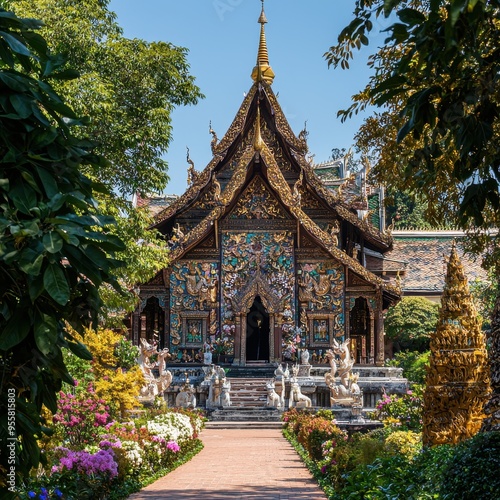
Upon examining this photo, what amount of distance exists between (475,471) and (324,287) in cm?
2185

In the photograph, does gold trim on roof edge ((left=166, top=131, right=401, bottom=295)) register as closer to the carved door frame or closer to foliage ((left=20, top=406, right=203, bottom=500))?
the carved door frame

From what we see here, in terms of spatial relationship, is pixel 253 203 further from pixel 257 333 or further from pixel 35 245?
pixel 35 245

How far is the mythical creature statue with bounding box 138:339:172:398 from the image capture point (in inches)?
862

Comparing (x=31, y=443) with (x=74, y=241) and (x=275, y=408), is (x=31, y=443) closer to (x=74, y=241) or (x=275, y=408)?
(x=74, y=241)

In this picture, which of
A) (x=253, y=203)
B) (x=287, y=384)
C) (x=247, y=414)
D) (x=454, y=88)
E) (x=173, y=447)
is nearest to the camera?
(x=454, y=88)

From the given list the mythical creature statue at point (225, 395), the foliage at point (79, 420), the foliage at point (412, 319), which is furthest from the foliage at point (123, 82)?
the foliage at point (412, 319)

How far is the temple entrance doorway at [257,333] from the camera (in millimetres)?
30734

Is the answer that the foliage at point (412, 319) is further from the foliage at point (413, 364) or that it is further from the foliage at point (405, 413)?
the foliage at point (405, 413)

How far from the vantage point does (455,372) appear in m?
10.0

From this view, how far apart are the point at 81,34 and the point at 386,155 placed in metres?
6.05

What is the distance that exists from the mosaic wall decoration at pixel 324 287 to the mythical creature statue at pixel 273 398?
4283mm

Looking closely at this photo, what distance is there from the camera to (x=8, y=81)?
4.41 m

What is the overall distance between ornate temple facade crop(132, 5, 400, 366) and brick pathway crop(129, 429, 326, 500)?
9.48 metres

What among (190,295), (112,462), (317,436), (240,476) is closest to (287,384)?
(190,295)
